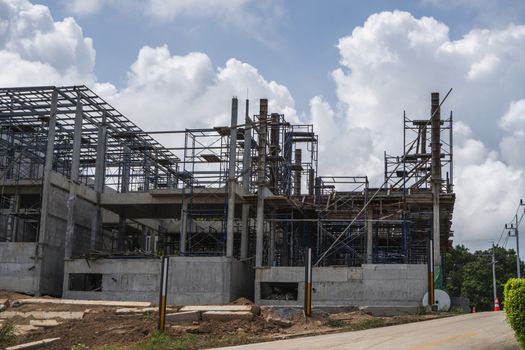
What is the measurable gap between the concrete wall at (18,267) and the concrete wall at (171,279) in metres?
1.93

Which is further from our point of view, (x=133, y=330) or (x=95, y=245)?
(x=95, y=245)

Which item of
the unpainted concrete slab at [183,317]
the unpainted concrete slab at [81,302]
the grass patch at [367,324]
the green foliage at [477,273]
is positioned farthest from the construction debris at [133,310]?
the green foliage at [477,273]

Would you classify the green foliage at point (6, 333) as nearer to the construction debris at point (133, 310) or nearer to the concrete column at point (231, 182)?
the construction debris at point (133, 310)

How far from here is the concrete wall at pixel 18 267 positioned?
1551 inches

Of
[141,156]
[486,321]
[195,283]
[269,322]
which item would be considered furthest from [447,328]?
[141,156]

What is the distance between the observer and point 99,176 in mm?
45562

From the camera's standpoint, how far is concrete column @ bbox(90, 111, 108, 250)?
1753 inches

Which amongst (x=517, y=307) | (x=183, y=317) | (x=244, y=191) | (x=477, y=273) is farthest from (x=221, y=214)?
(x=477, y=273)

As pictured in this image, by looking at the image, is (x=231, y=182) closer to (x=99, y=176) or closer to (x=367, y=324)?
(x=99, y=176)

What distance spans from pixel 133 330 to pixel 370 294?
53.4 ft

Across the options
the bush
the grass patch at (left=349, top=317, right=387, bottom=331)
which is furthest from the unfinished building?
the bush

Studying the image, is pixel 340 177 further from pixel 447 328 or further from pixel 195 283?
pixel 447 328

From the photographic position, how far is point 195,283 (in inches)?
1511

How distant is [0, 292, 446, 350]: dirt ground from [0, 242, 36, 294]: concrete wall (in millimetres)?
10456
